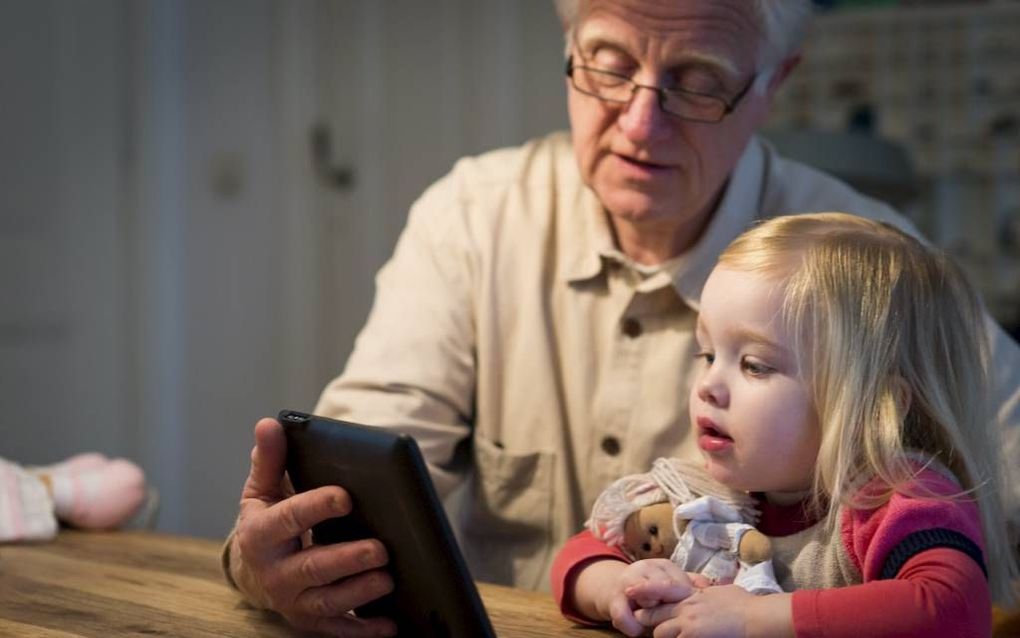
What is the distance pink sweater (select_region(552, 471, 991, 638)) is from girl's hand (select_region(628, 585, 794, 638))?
1 centimetres

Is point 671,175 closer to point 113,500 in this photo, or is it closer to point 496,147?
point 113,500

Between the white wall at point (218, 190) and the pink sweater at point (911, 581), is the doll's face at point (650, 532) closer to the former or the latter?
the pink sweater at point (911, 581)

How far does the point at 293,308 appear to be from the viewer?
3.95 meters

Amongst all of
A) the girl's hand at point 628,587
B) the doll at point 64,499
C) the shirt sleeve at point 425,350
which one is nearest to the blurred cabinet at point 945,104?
the shirt sleeve at point 425,350

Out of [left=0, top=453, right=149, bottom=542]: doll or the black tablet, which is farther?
[left=0, top=453, right=149, bottom=542]: doll

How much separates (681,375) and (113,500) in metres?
0.69

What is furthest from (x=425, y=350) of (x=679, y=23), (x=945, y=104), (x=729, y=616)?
(x=945, y=104)

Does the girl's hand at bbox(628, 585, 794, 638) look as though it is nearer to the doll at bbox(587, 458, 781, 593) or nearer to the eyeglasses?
the doll at bbox(587, 458, 781, 593)

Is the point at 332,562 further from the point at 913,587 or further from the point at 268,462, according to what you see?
the point at 913,587

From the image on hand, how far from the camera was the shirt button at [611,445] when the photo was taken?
1567 mm

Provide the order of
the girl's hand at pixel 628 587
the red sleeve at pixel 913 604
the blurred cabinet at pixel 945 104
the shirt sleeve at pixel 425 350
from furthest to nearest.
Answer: the blurred cabinet at pixel 945 104
the shirt sleeve at pixel 425 350
the girl's hand at pixel 628 587
the red sleeve at pixel 913 604

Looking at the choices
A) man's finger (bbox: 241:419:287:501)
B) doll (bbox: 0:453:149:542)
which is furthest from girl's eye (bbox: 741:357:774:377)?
doll (bbox: 0:453:149:542)

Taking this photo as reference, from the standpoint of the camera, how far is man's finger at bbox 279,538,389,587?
1.05 m

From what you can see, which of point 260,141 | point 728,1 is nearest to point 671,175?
point 728,1
